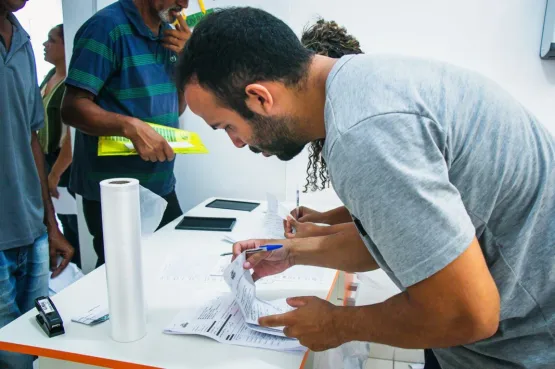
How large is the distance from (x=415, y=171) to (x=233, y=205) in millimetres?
1436

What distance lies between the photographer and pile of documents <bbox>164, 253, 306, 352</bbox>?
84cm

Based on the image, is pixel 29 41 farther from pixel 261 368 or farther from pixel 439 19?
pixel 439 19

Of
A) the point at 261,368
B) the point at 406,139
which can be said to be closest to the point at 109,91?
the point at 261,368

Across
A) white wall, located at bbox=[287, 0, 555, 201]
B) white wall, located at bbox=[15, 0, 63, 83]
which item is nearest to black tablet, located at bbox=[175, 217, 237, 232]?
white wall, located at bbox=[287, 0, 555, 201]

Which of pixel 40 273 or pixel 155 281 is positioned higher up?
pixel 155 281

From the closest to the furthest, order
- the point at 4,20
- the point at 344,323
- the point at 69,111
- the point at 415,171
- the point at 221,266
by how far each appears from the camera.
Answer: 1. the point at 415,171
2. the point at 344,323
3. the point at 221,266
4. the point at 4,20
5. the point at 69,111

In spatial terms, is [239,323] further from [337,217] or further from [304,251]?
[337,217]

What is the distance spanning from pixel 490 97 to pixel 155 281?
0.87 m

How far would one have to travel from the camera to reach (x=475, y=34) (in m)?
1.88

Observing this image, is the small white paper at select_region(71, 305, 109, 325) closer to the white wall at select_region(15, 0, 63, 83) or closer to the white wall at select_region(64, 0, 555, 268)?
the white wall at select_region(64, 0, 555, 268)

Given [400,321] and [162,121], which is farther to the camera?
[162,121]

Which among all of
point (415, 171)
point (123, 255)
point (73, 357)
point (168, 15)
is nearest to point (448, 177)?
point (415, 171)

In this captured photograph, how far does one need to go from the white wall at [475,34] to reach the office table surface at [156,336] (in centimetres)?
125

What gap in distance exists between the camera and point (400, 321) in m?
0.63
